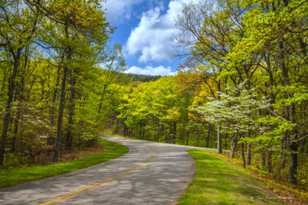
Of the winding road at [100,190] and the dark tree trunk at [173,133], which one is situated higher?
the dark tree trunk at [173,133]

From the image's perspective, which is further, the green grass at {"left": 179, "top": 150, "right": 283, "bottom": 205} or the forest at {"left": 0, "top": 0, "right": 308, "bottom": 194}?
the forest at {"left": 0, "top": 0, "right": 308, "bottom": 194}

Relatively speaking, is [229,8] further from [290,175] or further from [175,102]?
[175,102]

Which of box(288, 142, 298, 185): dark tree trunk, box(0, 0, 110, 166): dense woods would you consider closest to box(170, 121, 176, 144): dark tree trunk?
box(0, 0, 110, 166): dense woods

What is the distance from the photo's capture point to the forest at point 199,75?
995 cm

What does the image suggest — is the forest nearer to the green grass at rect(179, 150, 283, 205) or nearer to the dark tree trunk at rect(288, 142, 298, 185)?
the dark tree trunk at rect(288, 142, 298, 185)

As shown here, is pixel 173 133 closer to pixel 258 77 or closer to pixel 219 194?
pixel 258 77

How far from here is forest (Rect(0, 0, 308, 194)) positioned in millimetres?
9945

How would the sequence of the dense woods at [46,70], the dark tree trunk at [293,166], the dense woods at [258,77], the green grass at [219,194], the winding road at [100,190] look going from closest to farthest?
the winding road at [100,190] < the green grass at [219,194] < the dense woods at [258,77] < the dense woods at [46,70] < the dark tree trunk at [293,166]

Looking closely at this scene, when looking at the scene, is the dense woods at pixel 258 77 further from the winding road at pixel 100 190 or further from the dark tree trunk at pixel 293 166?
the winding road at pixel 100 190

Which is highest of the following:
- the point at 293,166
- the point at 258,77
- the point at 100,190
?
the point at 258,77

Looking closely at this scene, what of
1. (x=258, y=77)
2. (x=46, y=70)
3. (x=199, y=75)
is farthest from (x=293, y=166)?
(x=46, y=70)

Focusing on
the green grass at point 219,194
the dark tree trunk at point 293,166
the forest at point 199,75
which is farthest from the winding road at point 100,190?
the dark tree trunk at point 293,166

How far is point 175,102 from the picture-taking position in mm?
45875

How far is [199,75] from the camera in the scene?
22906 millimetres
